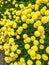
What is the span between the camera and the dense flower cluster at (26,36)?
289 cm

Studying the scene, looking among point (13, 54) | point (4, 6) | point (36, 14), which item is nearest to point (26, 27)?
point (36, 14)

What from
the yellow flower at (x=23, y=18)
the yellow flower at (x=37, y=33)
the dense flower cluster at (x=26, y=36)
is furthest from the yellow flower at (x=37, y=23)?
the yellow flower at (x=23, y=18)

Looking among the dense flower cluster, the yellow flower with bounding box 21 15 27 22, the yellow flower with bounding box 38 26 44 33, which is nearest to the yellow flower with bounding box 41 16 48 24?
the dense flower cluster

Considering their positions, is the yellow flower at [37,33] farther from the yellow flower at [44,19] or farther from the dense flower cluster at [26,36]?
the yellow flower at [44,19]

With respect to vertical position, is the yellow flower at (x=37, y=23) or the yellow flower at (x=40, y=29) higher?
the yellow flower at (x=37, y=23)

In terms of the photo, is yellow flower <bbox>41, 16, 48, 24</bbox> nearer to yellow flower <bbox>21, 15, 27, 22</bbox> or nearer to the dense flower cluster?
the dense flower cluster

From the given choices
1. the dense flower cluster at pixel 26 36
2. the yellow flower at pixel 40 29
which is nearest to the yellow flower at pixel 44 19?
the dense flower cluster at pixel 26 36

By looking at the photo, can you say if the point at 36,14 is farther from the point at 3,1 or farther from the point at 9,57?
the point at 3,1

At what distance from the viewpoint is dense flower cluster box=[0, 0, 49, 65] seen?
9.48 feet

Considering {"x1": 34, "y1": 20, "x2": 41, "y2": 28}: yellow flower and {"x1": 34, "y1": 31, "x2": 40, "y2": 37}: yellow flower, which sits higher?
{"x1": 34, "y1": 20, "x2": 41, "y2": 28}: yellow flower

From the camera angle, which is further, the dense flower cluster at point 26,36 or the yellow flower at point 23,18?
the yellow flower at point 23,18

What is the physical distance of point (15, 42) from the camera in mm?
3209

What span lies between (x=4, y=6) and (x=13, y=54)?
135 cm

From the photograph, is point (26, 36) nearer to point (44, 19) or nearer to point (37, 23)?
point (37, 23)
